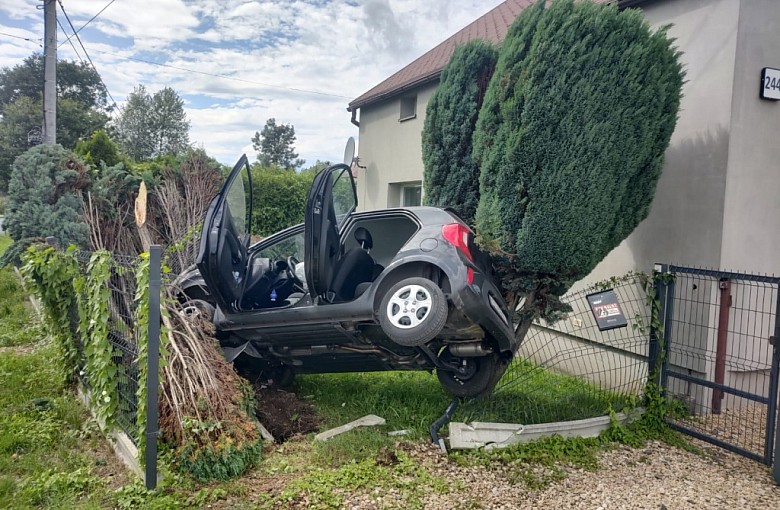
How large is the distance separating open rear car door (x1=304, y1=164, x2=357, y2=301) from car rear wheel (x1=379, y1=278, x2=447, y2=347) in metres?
0.60

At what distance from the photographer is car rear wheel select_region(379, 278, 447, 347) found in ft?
11.6

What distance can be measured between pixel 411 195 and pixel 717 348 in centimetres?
650

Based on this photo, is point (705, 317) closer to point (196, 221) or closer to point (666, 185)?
point (666, 185)

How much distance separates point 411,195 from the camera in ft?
34.3

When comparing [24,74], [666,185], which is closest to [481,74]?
[666,185]

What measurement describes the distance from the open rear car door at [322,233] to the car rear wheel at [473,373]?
123 cm

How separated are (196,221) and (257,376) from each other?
3.66 m

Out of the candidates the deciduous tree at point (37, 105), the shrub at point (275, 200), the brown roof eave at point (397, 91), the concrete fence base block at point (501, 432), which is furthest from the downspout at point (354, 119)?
the deciduous tree at point (37, 105)

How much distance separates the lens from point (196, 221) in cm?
808

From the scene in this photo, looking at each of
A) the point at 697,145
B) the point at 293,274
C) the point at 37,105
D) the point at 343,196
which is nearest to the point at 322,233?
the point at 343,196

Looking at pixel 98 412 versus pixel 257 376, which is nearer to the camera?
pixel 98 412

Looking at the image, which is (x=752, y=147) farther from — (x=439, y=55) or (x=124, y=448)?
(x=439, y=55)

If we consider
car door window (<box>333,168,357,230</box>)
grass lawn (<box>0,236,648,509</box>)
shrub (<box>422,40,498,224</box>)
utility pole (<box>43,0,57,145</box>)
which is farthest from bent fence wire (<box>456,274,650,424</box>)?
Result: utility pole (<box>43,0,57,145</box>)

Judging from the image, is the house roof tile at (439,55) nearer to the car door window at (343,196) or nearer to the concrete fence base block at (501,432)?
the car door window at (343,196)
